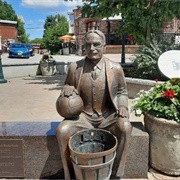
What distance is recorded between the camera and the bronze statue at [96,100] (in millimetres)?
2643

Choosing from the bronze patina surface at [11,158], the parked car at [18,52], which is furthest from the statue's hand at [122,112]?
the parked car at [18,52]

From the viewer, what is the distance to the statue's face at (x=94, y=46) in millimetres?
2654

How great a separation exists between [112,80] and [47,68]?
10170mm

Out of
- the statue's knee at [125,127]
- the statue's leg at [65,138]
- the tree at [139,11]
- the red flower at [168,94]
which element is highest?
the tree at [139,11]

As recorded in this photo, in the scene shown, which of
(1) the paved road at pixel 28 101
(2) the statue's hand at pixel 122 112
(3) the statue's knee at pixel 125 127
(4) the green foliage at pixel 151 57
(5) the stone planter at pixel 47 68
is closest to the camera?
(3) the statue's knee at pixel 125 127

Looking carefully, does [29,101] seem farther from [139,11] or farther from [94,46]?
[94,46]

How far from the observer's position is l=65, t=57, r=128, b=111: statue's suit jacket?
2826 millimetres

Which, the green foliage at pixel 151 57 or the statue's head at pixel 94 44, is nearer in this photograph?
the statue's head at pixel 94 44

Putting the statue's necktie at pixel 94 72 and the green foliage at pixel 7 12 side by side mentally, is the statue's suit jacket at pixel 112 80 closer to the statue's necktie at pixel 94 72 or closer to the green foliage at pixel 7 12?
the statue's necktie at pixel 94 72

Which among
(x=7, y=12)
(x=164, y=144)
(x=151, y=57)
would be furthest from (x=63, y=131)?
(x=7, y=12)

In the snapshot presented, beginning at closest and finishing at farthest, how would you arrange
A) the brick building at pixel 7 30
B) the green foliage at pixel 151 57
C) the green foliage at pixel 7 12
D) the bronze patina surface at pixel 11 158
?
the bronze patina surface at pixel 11 158 < the green foliage at pixel 151 57 < the brick building at pixel 7 30 < the green foliage at pixel 7 12

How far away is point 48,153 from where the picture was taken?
311 centimetres

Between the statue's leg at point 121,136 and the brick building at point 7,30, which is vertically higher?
the brick building at point 7,30

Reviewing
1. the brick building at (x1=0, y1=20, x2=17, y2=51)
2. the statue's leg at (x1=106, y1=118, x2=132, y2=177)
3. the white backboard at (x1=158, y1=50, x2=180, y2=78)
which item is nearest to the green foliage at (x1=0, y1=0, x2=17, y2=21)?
the brick building at (x1=0, y1=20, x2=17, y2=51)
